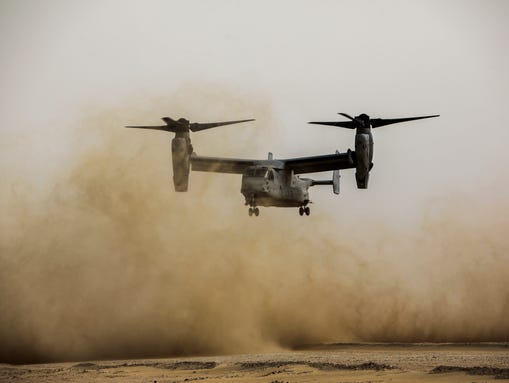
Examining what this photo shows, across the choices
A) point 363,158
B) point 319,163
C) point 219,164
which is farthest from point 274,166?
point 363,158

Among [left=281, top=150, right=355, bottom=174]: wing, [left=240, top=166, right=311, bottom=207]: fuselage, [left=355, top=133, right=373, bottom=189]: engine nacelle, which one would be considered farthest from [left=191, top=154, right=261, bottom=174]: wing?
[left=355, top=133, right=373, bottom=189]: engine nacelle

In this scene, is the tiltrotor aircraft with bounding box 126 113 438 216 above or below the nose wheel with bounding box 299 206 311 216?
above

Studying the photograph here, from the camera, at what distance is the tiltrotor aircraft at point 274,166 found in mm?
30375

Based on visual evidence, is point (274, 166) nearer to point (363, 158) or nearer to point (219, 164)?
point (219, 164)

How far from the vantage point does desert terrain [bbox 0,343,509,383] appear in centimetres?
2516

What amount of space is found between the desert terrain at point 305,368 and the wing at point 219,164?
8386 mm

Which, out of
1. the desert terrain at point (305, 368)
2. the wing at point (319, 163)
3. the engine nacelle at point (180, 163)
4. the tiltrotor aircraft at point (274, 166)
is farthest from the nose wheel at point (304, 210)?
the engine nacelle at point (180, 163)

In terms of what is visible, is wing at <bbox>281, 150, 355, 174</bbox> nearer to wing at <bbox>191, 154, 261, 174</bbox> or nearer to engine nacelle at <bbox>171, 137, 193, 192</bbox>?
wing at <bbox>191, 154, 261, 174</bbox>

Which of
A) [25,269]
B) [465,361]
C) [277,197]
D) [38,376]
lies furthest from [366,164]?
[25,269]

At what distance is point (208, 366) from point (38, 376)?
6281 mm

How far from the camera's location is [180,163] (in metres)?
32.2

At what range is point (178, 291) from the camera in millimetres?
39000

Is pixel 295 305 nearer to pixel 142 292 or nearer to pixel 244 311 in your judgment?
pixel 244 311

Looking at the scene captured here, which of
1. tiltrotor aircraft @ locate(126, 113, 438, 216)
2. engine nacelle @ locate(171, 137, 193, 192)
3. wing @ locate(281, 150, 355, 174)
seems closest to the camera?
tiltrotor aircraft @ locate(126, 113, 438, 216)
